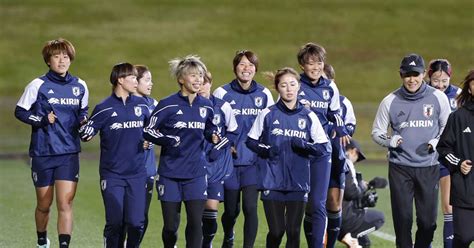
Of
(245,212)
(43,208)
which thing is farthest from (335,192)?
(43,208)

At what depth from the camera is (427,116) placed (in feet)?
37.5

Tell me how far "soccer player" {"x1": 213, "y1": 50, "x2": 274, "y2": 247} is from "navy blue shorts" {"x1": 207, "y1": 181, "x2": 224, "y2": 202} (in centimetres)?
36

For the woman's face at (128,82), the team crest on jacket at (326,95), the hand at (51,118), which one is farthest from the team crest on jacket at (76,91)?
the team crest on jacket at (326,95)

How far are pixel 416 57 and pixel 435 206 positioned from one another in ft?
4.85

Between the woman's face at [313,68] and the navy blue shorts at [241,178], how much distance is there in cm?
126

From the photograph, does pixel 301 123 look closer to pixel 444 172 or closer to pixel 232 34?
pixel 444 172

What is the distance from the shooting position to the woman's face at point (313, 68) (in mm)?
11914

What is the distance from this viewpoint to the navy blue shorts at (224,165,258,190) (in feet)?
41.1

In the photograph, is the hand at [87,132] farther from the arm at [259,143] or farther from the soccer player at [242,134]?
the soccer player at [242,134]

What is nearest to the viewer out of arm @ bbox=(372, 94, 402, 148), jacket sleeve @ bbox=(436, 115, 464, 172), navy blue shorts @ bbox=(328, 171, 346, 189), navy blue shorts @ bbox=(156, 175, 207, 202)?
jacket sleeve @ bbox=(436, 115, 464, 172)

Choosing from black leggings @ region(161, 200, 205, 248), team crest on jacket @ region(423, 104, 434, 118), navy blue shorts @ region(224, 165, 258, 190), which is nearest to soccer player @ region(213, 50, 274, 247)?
navy blue shorts @ region(224, 165, 258, 190)

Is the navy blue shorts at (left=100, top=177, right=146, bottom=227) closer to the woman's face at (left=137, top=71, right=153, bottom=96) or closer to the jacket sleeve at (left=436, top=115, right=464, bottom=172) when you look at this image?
the woman's face at (left=137, top=71, right=153, bottom=96)

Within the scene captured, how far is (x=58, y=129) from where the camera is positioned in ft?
39.3

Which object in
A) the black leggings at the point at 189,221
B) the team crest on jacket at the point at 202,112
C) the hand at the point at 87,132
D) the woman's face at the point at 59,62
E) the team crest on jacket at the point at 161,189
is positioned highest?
the woman's face at the point at 59,62
